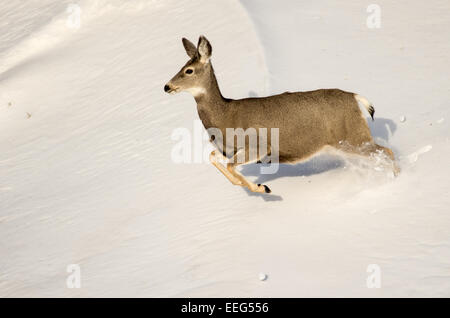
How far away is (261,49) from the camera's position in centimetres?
1491

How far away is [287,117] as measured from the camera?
908cm

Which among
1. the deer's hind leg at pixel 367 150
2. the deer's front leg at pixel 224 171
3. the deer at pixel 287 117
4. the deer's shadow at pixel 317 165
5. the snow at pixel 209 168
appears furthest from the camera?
the deer's shadow at pixel 317 165

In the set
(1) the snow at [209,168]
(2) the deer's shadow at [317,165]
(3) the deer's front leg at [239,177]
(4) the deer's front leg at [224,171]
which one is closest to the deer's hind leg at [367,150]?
(1) the snow at [209,168]

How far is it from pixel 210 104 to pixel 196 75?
434mm

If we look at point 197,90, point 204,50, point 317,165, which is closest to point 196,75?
point 197,90

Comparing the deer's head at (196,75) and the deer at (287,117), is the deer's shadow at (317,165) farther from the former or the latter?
the deer's head at (196,75)

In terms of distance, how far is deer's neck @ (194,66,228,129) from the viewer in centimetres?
915

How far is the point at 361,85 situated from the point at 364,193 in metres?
4.20

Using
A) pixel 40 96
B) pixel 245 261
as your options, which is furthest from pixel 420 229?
pixel 40 96

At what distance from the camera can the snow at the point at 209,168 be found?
28.3ft

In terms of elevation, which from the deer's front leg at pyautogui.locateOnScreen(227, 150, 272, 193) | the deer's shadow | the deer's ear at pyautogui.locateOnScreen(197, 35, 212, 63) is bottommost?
the deer's front leg at pyautogui.locateOnScreen(227, 150, 272, 193)

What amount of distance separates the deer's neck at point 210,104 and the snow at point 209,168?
5.38 ft

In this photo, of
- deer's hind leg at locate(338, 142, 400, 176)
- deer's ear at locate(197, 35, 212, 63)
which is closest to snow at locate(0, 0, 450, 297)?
deer's hind leg at locate(338, 142, 400, 176)

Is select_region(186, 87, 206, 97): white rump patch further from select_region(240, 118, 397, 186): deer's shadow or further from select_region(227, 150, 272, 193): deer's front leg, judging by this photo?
select_region(240, 118, 397, 186): deer's shadow
